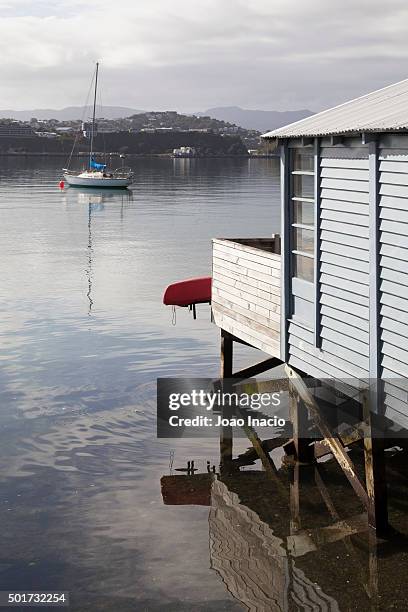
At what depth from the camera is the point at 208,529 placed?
1394cm

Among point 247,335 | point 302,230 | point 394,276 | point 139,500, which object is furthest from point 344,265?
point 139,500

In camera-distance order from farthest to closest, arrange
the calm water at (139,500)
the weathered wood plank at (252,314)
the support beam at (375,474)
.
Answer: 1. the weathered wood plank at (252,314)
2. the support beam at (375,474)
3. the calm water at (139,500)

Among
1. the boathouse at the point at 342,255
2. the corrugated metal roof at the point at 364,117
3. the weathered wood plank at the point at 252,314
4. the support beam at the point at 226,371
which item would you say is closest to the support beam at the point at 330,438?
the boathouse at the point at 342,255

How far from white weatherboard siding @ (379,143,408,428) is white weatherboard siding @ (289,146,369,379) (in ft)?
1.35

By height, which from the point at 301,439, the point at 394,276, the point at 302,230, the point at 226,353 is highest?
the point at 302,230

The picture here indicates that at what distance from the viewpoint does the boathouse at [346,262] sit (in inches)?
463

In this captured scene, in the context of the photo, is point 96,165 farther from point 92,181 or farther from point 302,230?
point 302,230

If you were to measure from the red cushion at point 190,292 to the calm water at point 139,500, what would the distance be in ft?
6.88

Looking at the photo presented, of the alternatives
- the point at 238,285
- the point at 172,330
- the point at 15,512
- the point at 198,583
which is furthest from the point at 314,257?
the point at 172,330

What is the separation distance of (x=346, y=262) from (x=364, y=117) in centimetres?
182

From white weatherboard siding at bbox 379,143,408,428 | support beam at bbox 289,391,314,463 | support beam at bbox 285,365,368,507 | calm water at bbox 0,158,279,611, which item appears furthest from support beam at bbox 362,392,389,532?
support beam at bbox 289,391,314,463

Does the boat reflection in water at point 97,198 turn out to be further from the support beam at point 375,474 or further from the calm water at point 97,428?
the support beam at point 375,474

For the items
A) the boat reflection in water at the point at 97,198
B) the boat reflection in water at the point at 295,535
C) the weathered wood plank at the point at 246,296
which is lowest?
the boat reflection in water at the point at 295,535

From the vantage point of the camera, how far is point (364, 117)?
42.3ft
